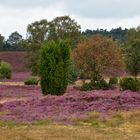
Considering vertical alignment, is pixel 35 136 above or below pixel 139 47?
below

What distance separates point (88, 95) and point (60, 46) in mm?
9080

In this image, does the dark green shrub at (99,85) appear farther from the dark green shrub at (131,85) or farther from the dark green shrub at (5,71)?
the dark green shrub at (5,71)

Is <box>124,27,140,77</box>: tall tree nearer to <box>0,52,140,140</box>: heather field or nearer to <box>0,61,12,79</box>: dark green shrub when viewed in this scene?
<box>0,61,12,79</box>: dark green shrub

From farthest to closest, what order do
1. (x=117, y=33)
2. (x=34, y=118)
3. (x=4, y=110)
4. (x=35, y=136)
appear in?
(x=117, y=33) → (x=4, y=110) → (x=34, y=118) → (x=35, y=136)

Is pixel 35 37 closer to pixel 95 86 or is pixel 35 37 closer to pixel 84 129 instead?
pixel 95 86

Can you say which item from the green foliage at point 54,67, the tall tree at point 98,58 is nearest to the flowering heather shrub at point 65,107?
the green foliage at point 54,67

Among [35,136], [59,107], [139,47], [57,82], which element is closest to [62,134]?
[35,136]

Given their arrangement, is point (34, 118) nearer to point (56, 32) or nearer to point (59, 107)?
point (59, 107)

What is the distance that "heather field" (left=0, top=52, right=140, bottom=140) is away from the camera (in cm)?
1978

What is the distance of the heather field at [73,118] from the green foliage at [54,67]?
7472 millimetres

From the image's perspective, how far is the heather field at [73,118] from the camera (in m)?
19.8

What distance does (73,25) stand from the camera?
89.8m

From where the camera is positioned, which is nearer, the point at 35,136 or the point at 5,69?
the point at 35,136

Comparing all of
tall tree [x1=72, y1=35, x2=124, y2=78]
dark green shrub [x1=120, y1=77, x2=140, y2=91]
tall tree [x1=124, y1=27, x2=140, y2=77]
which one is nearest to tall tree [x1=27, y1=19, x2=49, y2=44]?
tall tree [x1=124, y1=27, x2=140, y2=77]
